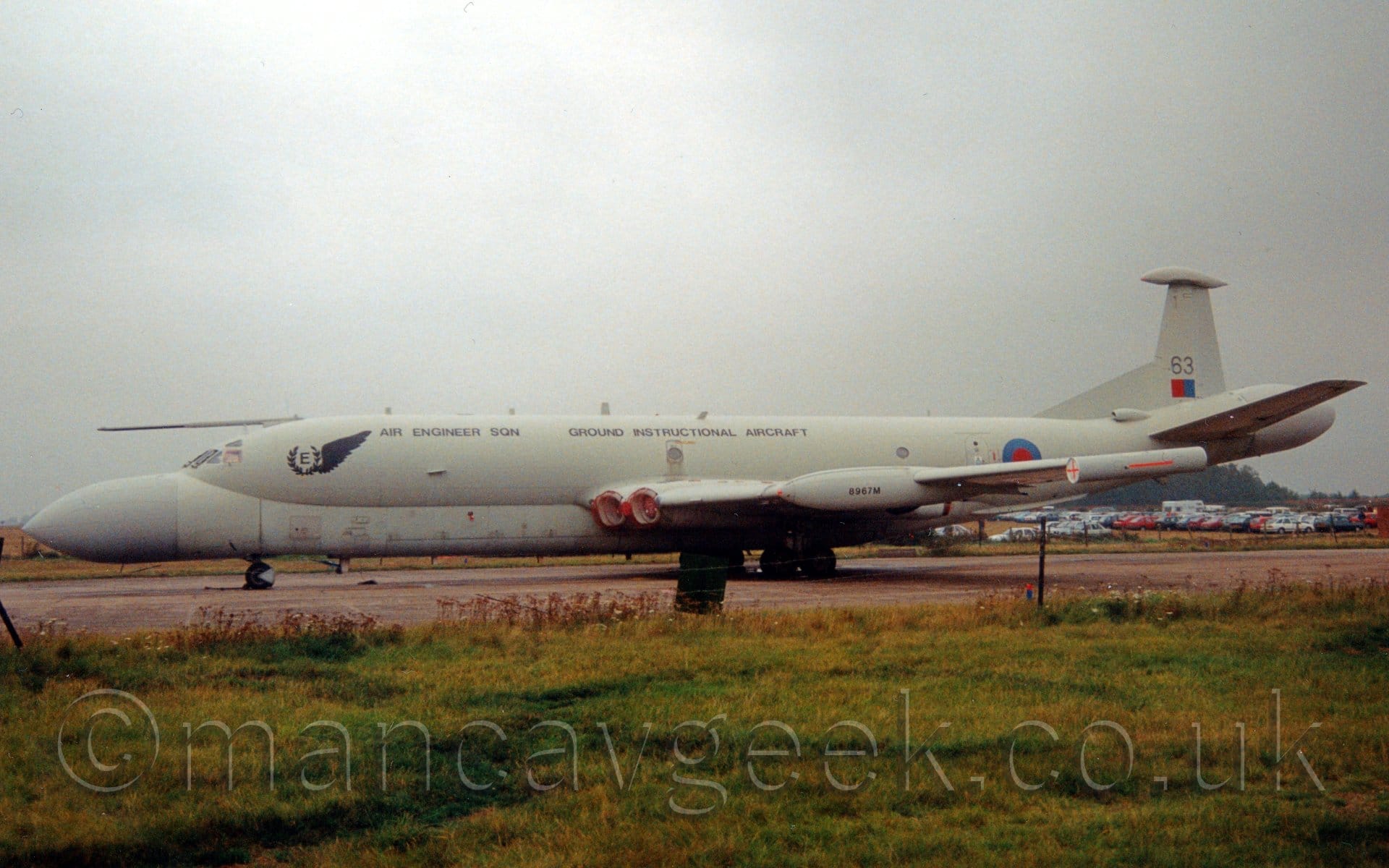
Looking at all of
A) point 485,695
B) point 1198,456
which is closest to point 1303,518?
point 1198,456

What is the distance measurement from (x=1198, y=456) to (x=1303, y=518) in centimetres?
4410

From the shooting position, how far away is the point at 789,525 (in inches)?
1006

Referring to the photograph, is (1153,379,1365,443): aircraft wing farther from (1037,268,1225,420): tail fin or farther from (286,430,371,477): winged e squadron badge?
Result: (286,430,371,477): winged e squadron badge

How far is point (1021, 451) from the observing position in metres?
28.7

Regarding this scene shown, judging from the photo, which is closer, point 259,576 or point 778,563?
point 259,576

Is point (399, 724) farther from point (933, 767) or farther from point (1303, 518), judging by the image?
point (1303, 518)

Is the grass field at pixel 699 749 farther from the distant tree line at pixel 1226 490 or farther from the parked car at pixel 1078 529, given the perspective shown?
the distant tree line at pixel 1226 490

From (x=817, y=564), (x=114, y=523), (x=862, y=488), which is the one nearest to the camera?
(x=114, y=523)

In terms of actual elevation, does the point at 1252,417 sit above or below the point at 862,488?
above

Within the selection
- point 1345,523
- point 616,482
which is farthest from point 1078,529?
point 616,482

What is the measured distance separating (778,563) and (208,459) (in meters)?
12.2

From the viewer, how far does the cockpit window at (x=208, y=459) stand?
21500 mm

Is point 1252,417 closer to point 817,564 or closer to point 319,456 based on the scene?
point 817,564

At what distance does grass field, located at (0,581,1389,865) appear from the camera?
18.3 feet
